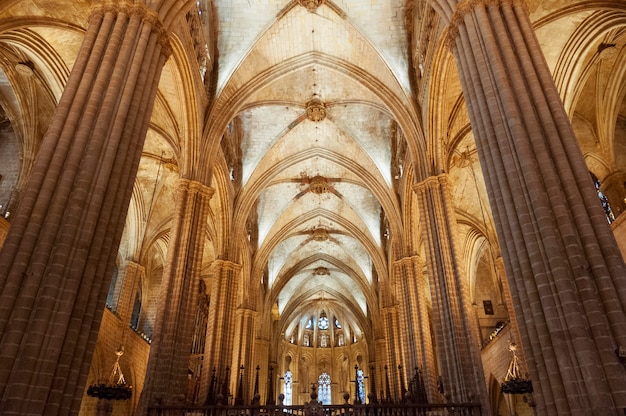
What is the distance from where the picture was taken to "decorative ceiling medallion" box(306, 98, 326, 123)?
20.6m

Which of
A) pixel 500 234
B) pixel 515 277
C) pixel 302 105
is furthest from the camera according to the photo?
pixel 302 105

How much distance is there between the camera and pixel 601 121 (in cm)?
1639

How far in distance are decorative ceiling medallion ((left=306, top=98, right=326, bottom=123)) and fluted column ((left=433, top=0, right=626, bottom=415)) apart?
38.1 feet

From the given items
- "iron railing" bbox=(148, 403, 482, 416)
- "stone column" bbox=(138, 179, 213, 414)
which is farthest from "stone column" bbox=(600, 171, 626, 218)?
"stone column" bbox=(138, 179, 213, 414)

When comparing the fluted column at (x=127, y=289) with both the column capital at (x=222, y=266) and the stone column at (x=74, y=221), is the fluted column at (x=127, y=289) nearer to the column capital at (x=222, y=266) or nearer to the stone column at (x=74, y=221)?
the column capital at (x=222, y=266)

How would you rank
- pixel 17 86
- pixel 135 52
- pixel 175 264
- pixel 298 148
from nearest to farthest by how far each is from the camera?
1. pixel 135 52
2. pixel 175 264
3. pixel 17 86
4. pixel 298 148

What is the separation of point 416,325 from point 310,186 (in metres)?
10.5

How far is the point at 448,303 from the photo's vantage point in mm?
12969

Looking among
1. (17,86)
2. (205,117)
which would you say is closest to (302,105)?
(205,117)

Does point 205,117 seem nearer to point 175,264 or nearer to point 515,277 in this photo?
point 175,264

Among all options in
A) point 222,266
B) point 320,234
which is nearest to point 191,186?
point 222,266

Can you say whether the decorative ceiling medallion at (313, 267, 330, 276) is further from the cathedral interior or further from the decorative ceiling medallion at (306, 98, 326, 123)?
the decorative ceiling medallion at (306, 98, 326, 123)

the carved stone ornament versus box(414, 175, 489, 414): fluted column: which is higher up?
the carved stone ornament

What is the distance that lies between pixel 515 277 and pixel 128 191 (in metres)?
6.78
